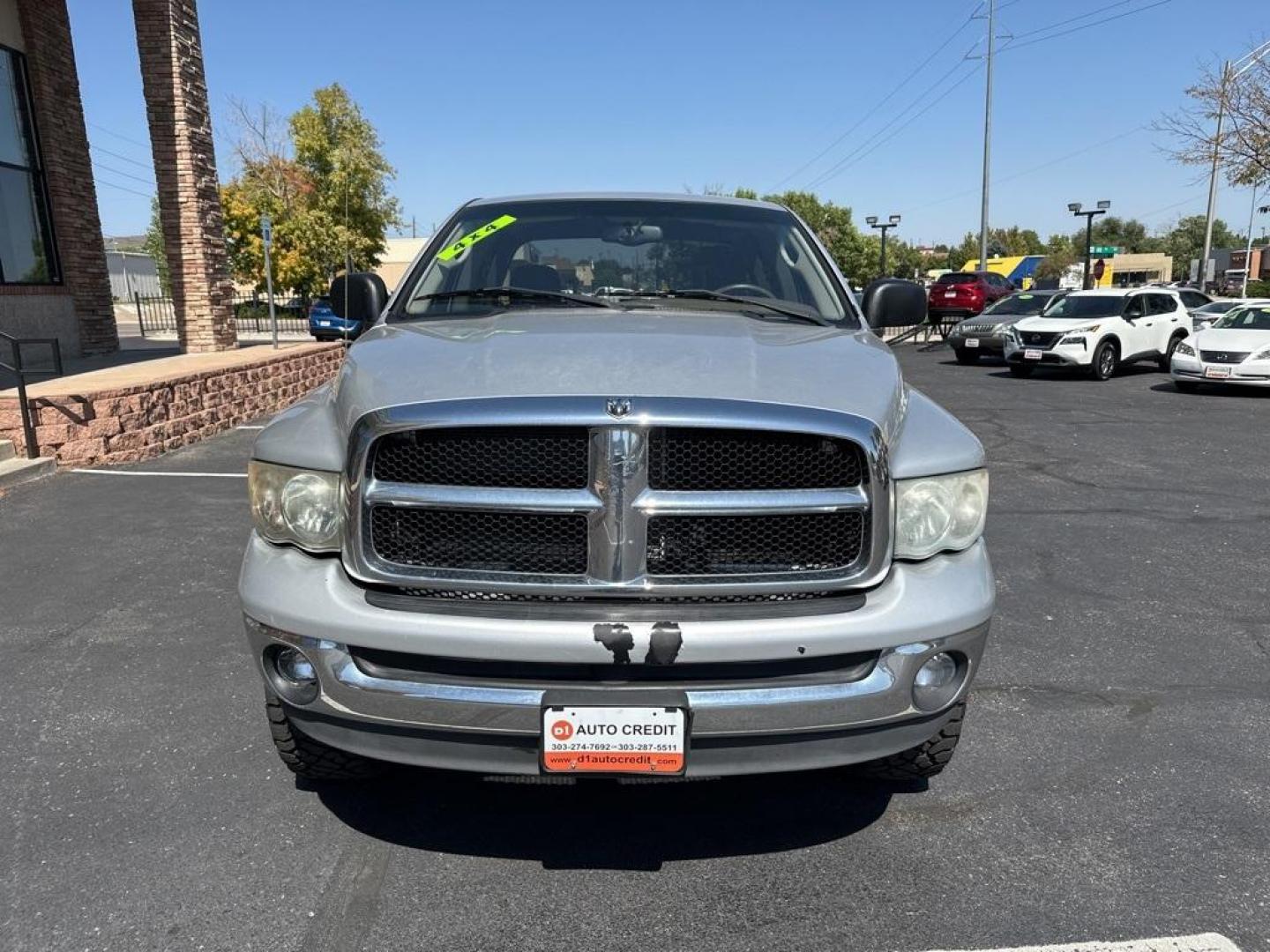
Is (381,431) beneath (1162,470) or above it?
above

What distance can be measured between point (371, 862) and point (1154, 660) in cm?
342

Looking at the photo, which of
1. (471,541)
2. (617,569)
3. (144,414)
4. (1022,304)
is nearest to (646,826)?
(617,569)

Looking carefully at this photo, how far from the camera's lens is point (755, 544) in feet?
7.62

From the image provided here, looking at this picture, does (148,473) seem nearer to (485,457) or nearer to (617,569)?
(485,457)

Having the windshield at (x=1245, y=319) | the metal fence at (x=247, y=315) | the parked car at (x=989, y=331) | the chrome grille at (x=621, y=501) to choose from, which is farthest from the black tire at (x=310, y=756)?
the parked car at (x=989, y=331)

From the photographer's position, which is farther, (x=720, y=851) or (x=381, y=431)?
(x=720, y=851)

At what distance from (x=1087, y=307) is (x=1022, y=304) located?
3922 mm

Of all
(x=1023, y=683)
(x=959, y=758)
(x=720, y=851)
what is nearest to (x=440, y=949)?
(x=720, y=851)

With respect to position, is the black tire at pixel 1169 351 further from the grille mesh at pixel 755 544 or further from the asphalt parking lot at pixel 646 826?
the grille mesh at pixel 755 544

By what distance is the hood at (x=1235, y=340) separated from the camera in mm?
14016

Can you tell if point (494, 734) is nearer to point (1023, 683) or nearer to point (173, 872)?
point (173, 872)

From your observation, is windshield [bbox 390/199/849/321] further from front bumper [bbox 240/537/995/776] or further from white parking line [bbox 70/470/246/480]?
white parking line [bbox 70/470/246/480]

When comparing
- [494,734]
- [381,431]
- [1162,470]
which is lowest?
[1162,470]

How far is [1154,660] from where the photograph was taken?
4.09m
